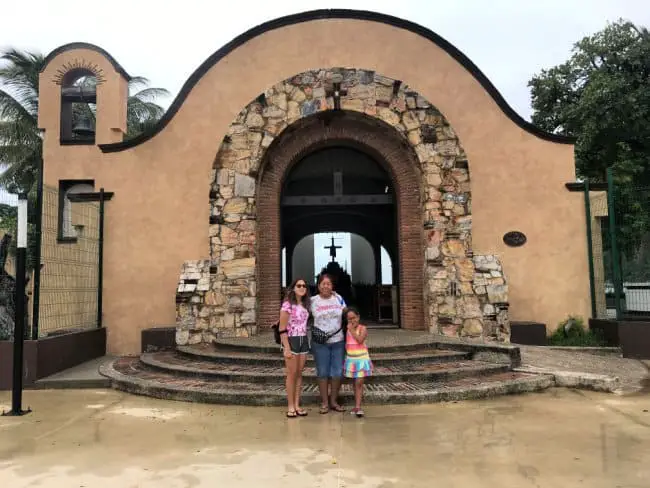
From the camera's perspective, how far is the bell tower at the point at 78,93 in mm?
10617

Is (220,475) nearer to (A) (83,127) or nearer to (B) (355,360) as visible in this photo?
(B) (355,360)

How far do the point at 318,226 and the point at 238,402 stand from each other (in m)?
11.6

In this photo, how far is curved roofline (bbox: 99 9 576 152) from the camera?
31.8 ft

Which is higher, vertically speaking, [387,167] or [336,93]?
[336,93]

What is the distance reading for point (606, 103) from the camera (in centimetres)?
1934

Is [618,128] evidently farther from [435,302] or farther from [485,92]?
[435,302]

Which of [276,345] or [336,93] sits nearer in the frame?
[276,345]

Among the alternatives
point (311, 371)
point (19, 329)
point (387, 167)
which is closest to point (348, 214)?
point (387, 167)

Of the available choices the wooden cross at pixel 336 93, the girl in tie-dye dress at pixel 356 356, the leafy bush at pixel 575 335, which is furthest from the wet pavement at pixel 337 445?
the wooden cross at pixel 336 93

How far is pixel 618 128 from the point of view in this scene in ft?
65.1

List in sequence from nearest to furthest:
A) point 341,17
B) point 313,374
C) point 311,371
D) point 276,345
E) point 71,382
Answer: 1. point 313,374
2. point 311,371
3. point 71,382
4. point 276,345
5. point 341,17

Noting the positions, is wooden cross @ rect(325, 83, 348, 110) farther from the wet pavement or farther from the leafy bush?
the wet pavement

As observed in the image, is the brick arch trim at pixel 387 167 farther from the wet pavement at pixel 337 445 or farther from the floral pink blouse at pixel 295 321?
the floral pink blouse at pixel 295 321

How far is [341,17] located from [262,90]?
207 centimetres
